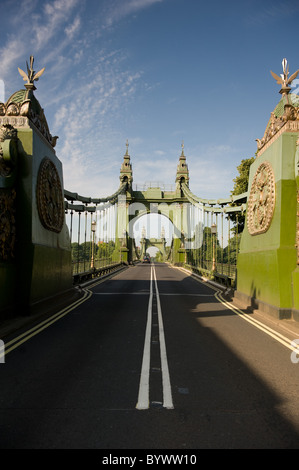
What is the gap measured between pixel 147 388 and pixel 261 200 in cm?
873

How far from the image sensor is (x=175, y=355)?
616 cm

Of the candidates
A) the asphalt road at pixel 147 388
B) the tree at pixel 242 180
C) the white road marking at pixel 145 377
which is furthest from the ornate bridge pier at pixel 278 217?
the tree at pixel 242 180

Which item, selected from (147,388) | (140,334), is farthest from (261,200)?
(147,388)

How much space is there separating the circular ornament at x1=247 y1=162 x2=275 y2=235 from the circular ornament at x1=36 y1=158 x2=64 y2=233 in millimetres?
7912

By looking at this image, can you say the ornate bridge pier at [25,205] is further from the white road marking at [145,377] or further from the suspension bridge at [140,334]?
the white road marking at [145,377]

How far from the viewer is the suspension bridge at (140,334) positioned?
359cm

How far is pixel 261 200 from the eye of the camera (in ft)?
37.1

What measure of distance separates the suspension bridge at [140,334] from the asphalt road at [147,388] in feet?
0.07

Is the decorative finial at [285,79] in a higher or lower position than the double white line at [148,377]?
higher

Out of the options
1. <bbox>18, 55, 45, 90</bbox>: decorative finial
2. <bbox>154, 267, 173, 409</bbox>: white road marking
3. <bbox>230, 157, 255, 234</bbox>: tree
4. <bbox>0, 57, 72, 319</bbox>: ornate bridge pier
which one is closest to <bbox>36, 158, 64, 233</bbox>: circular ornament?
<bbox>0, 57, 72, 319</bbox>: ornate bridge pier

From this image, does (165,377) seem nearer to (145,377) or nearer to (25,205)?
(145,377)

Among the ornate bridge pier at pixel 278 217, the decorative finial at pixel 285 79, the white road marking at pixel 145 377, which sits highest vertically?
the decorative finial at pixel 285 79
